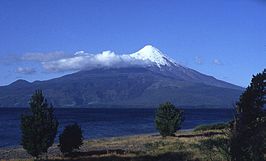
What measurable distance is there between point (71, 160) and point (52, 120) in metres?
4.50

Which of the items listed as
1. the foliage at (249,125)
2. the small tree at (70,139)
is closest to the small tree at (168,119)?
the small tree at (70,139)

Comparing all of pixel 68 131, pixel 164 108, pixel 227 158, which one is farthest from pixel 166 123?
pixel 227 158

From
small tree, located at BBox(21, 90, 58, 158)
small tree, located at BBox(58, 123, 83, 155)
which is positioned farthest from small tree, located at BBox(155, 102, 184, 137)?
small tree, located at BBox(21, 90, 58, 158)

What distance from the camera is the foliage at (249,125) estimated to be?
2552 centimetres

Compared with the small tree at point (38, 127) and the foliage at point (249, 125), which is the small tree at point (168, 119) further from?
the foliage at point (249, 125)

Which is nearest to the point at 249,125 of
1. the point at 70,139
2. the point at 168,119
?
the point at 70,139

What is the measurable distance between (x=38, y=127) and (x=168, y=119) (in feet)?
93.8

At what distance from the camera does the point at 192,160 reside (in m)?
41.3

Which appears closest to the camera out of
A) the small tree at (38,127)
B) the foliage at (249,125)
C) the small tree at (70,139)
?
the foliage at (249,125)

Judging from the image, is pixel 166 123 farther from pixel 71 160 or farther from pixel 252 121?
pixel 252 121

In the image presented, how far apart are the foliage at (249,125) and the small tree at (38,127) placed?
940 inches

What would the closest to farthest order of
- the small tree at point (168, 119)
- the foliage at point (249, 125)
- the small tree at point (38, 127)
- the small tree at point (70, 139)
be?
1. the foliage at point (249, 125)
2. the small tree at point (38, 127)
3. the small tree at point (70, 139)
4. the small tree at point (168, 119)

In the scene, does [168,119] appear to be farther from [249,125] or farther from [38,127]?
[249,125]

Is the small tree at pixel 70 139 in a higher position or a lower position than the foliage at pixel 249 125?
lower
